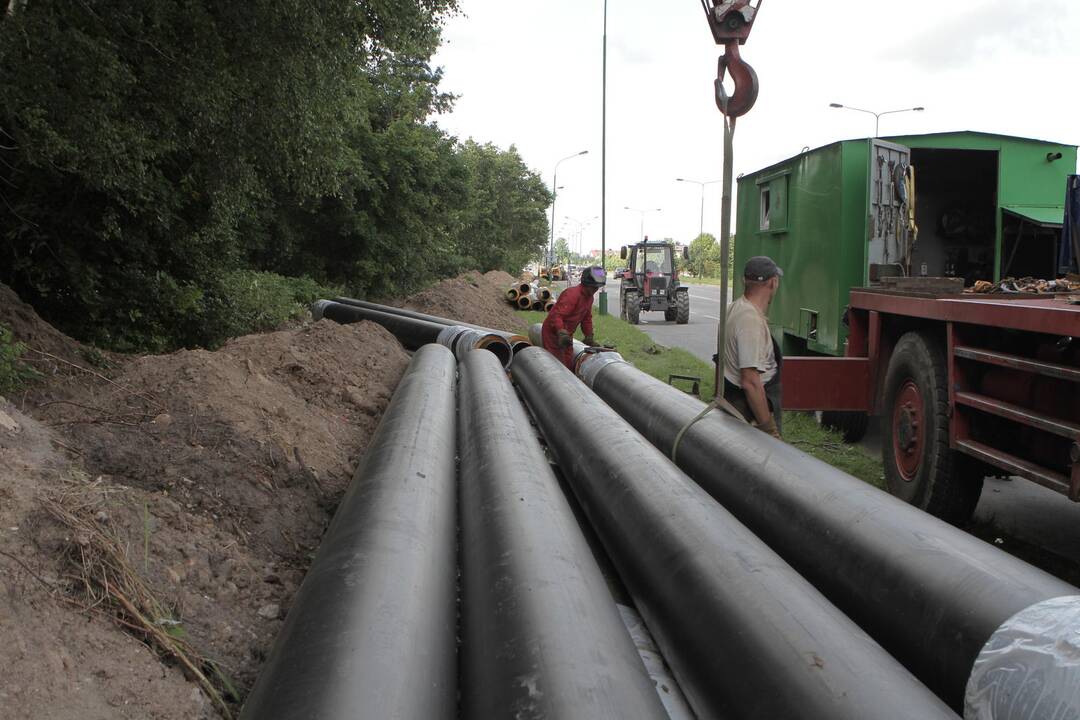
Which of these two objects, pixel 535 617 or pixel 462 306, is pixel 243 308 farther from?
pixel 535 617

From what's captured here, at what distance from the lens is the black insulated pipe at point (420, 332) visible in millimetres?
10414

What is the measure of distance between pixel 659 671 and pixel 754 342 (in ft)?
6.62

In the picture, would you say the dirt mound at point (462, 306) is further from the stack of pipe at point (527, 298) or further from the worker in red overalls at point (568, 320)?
the worker in red overalls at point (568, 320)

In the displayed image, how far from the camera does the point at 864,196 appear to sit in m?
7.51

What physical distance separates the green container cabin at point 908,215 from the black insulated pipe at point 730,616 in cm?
416

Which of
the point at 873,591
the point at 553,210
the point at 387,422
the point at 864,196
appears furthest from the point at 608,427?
the point at 553,210

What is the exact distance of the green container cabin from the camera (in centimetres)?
746

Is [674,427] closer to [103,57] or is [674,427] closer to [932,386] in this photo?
[932,386]

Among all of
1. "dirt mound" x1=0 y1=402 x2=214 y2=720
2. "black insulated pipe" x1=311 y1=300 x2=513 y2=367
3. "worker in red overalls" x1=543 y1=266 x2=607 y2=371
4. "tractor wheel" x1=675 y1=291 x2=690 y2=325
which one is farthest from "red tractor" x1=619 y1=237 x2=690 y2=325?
"dirt mound" x1=0 y1=402 x2=214 y2=720

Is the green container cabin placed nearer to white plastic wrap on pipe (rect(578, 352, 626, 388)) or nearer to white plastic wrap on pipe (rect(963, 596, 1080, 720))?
white plastic wrap on pipe (rect(578, 352, 626, 388))

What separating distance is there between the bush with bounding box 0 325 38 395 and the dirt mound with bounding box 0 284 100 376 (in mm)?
567

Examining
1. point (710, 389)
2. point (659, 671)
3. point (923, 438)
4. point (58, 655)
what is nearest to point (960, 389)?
point (923, 438)

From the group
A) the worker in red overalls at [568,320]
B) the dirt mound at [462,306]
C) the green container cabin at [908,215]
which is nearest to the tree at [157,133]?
the worker in red overalls at [568,320]

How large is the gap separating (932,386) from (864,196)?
3091 mm
